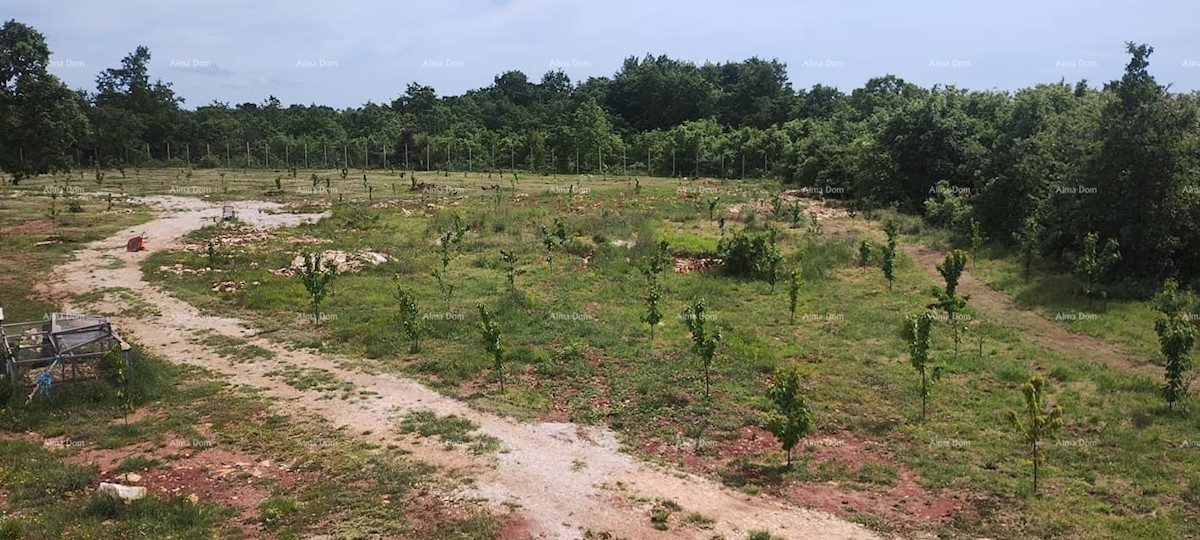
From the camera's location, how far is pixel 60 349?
13484 millimetres

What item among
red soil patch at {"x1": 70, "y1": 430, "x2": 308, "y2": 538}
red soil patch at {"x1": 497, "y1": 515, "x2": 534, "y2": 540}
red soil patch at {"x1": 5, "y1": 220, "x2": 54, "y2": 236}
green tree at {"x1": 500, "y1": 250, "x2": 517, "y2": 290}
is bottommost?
red soil patch at {"x1": 497, "y1": 515, "x2": 534, "y2": 540}

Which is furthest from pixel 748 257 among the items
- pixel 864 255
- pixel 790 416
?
pixel 790 416

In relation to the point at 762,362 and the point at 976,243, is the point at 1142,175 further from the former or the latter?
the point at 762,362

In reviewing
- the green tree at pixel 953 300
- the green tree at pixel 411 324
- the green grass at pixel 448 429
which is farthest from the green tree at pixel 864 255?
the green grass at pixel 448 429

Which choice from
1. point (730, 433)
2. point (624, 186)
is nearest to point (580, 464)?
point (730, 433)

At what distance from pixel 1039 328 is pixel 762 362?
310 inches

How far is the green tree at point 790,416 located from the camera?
11211 millimetres

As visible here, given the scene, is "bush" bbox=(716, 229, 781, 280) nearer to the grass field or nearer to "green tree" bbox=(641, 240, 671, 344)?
the grass field

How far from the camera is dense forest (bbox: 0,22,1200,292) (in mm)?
21344

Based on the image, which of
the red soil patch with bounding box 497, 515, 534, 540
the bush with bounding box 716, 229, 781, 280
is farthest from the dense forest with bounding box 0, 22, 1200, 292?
the red soil patch with bounding box 497, 515, 534, 540

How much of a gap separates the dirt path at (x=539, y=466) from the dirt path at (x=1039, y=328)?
9.91 meters

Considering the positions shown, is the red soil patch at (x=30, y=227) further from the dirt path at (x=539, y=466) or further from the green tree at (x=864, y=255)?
the green tree at (x=864, y=255)

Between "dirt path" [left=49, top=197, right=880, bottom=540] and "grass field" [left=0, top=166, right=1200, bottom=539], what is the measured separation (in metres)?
0.51

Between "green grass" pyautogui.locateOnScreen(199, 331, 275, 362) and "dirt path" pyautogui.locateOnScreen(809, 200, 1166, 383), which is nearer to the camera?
"dirt path" pyautogui.locateOnScreen(809, 200, 1166, 383)
